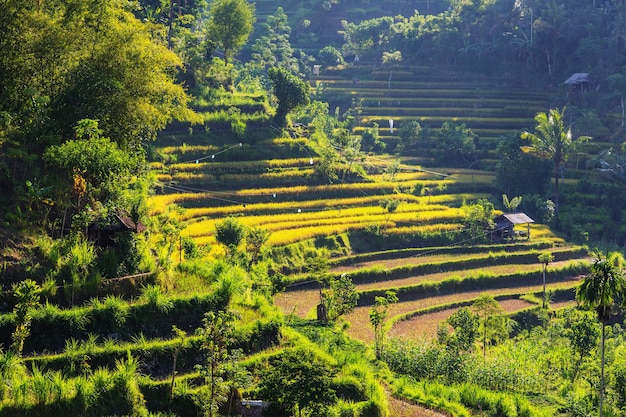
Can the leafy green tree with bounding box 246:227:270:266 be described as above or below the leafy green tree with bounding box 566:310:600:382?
above

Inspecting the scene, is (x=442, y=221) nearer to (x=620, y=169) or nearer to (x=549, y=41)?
(x=620, y=169)

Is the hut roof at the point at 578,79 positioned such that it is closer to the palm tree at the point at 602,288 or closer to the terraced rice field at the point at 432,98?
the terraced rice field at the point at 432,98

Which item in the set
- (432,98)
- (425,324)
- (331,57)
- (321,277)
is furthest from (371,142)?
(321,277)

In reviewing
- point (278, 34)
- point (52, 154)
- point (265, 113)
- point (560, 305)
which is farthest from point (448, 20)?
point (52, 154)

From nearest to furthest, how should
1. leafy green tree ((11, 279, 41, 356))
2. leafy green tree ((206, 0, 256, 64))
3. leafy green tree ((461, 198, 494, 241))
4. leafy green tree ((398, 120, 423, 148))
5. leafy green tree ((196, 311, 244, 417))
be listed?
leafy green tree ((11, 279, 41, 356))
leafy green tree ((196, 311, 244, 417))
leafy green tree ((461, 198, 494, 241))
leafy green tree ((206, 0, 256, 64))
leafy green tree ((398, 120, 423, 148))

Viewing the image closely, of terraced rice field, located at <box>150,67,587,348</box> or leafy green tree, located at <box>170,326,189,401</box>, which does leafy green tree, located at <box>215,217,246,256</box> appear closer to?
terraced rice field, located at <box>150,67,587,348</box>

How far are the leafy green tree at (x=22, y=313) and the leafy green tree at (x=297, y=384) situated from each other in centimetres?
585

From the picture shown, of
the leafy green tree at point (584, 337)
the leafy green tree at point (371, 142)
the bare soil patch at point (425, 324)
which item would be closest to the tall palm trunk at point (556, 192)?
the leafy green tree at point (371, 142)

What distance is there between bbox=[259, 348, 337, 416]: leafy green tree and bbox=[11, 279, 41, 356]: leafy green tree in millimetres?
5852

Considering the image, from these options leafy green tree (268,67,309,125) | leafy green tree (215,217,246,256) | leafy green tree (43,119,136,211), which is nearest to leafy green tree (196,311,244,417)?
leafy green tree (43,119,136,211)

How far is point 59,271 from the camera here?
2003 centimetres

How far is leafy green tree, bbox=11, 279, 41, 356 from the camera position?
17.4 m

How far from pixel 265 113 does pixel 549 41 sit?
128ft

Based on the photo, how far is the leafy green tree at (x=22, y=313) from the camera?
1741 cm
